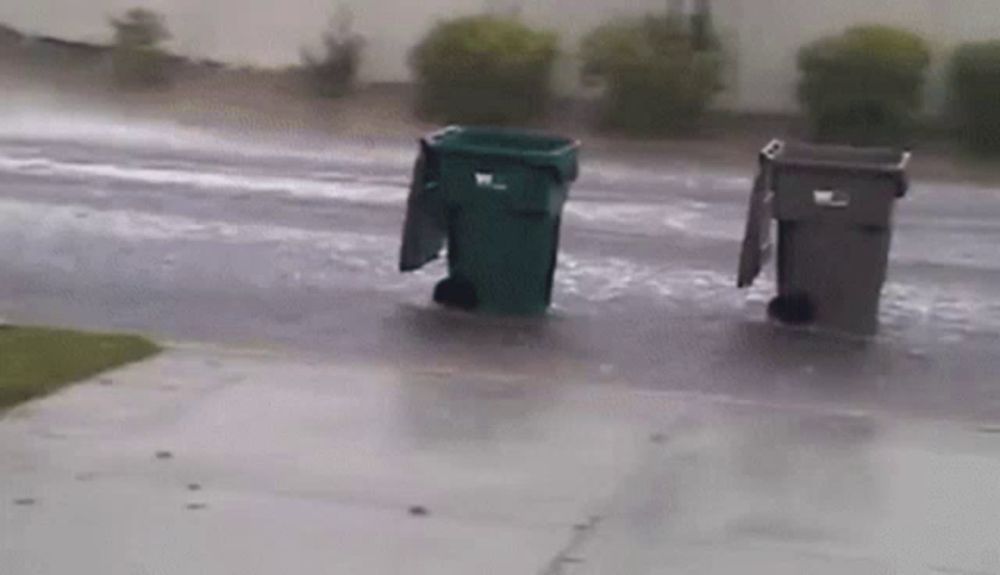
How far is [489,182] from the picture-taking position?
13.5 metres

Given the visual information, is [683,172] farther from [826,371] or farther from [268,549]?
[268,549]

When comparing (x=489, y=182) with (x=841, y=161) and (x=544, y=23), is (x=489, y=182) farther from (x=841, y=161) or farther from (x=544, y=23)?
(x=544, y=23)

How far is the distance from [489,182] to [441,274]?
175cm

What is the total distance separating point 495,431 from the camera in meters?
10.1

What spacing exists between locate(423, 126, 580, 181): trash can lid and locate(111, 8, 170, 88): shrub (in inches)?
597

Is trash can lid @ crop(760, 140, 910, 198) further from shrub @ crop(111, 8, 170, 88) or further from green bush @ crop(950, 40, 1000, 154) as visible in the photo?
shrub @ crop(111, 8, 170, 88)

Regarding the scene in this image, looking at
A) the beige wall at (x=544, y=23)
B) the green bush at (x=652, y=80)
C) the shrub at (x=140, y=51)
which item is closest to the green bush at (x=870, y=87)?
the beige wall at (x=544, y=23)

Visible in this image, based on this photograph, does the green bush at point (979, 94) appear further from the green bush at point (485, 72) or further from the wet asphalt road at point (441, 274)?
the green bush at point (485, 72)

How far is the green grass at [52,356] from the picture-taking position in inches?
416

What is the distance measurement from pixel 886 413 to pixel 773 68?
15498 mm

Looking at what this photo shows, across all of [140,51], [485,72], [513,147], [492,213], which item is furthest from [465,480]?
[140,51]

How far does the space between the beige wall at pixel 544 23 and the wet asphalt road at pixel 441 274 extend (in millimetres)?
3893

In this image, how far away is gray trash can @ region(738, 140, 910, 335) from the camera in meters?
13.3

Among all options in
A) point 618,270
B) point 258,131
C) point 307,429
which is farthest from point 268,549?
point 258,131
